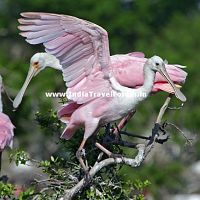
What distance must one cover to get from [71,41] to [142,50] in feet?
71.3

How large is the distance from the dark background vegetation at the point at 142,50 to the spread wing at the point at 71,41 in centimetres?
143

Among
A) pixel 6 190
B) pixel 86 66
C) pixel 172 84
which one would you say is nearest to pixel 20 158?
pixel 6 190

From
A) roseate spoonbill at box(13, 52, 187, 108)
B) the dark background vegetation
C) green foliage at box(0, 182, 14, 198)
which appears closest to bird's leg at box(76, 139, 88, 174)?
green foliage at box(0, 182, 14, 198)

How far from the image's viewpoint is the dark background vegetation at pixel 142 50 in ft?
40.1

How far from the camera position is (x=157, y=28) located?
35.7 metres

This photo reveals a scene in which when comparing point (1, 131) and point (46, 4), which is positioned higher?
point (1, 131)

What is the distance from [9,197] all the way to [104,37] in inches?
39.8

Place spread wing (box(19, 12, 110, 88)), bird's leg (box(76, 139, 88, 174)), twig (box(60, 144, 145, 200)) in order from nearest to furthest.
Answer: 1. twig (box(60, 144, 145, 200))
2. bird's leg (box(76, 139, 88, 174))
3. spread wing (box(19, 12, 110, 88))

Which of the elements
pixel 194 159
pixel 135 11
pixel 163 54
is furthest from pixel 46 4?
pixel 194 159

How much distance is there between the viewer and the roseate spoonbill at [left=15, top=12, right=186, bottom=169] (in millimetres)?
5348

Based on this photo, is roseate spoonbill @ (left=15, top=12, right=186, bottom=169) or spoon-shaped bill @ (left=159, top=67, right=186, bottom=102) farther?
spoon-shaped bill @ (left=159, top=67, right=186, bottom=102)

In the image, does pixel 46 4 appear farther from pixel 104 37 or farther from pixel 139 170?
pixel 104 37

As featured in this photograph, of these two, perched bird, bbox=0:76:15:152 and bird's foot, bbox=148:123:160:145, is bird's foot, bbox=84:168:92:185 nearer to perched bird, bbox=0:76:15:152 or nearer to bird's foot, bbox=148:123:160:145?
bird's foot, bbox=148:123:160:145

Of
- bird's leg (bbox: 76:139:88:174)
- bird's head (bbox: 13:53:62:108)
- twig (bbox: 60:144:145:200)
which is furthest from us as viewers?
bird's head (bbox: 13:53:62:108)
